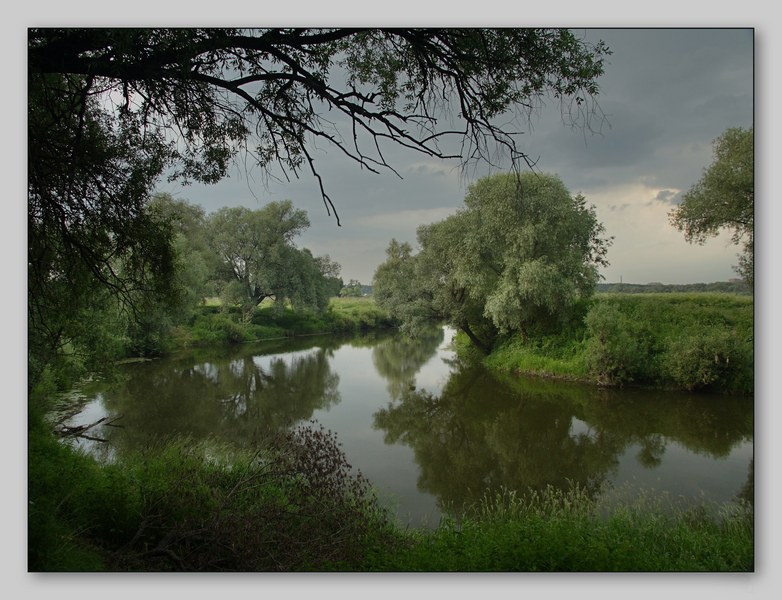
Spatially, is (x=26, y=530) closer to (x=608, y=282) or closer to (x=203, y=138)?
(x=203, y=138)

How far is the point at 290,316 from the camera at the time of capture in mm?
5648

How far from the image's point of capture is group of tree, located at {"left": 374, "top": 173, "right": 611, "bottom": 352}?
506cm

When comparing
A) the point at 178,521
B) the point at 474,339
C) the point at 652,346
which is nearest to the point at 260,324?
the point at 178,521

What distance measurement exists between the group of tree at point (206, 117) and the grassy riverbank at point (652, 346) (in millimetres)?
2325

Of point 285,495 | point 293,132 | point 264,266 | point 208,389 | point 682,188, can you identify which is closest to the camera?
point 285,495

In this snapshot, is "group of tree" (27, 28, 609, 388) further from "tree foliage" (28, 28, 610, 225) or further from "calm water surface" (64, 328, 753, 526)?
"calm water surface" (64, 328, 753, 526)

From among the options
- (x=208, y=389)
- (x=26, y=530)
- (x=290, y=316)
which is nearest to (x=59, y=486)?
(x=26, y=530)

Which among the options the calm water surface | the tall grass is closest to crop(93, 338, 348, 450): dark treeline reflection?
the calm water surface

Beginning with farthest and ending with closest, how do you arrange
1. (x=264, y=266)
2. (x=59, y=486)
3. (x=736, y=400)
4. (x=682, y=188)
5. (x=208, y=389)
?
(x=208, y=389)
(x=264, y=266)
(x=736, y=400)
(x=682, y=188)
(x=59, y=486)

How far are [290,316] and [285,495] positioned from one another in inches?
105

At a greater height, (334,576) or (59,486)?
(59,486)

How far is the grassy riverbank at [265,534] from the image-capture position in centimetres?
290

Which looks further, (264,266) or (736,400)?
(264,266)

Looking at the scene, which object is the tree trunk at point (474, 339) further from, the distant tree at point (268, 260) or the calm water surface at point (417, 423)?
the distant tree at point (268, 260)
